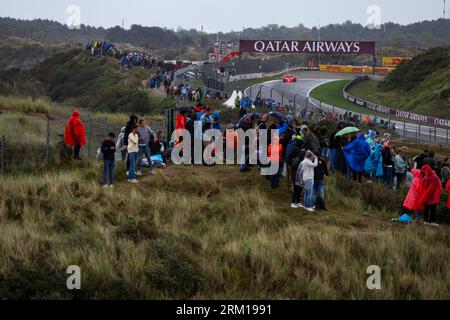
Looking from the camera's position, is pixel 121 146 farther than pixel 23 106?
No

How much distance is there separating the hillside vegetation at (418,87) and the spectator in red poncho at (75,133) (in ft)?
135

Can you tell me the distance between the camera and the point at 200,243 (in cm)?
1289

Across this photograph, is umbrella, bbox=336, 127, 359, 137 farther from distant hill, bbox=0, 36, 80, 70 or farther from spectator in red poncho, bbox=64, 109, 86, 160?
distant hill, bbox=0, 36, 80, 70

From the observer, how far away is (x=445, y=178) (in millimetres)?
17312

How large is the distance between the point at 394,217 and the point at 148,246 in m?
6.73

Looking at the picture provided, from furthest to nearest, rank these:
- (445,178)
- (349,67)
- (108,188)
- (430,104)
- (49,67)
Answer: (349,67) < (49,67) < (430,104) < (445,178) < (108,188)

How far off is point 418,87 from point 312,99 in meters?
16.9

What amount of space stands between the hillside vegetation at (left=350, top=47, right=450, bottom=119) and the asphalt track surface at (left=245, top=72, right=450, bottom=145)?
5748 mm

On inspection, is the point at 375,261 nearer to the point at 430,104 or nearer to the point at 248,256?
the point at 248,256

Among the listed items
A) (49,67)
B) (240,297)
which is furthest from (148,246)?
(49,67)

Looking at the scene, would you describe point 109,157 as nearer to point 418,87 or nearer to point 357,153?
point 357,153
